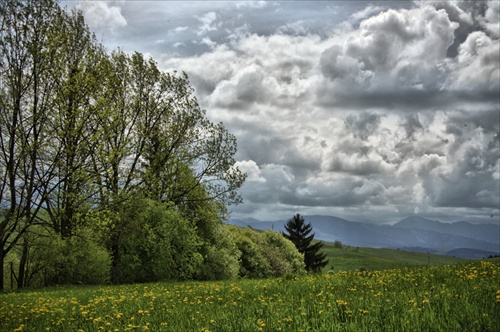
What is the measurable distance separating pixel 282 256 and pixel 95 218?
5286cm

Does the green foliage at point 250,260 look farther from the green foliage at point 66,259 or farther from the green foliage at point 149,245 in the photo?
the green foliage at point 66,259

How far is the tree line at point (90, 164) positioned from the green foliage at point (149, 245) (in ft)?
0.35

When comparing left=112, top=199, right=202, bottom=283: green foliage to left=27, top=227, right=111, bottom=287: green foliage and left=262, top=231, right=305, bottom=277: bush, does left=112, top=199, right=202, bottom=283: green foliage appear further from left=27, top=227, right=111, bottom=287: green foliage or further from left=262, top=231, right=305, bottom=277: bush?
left=262, top=231, right=305, bottom=277: bush

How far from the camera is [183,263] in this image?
3769 centimetres

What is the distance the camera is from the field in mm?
6781

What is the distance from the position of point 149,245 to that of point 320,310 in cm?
2862

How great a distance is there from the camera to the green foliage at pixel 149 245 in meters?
33.9

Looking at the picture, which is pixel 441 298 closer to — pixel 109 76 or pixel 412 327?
pixel 412 327

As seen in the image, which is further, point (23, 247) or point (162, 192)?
point (162, 192)

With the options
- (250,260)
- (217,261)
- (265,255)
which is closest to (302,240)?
(265,255)

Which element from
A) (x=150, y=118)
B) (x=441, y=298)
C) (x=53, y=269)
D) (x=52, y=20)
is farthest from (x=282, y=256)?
(x=441, y=298)

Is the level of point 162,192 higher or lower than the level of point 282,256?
higher

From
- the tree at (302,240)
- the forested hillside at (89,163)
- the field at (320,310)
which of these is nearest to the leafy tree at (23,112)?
A: the forested hillside at (89,163)

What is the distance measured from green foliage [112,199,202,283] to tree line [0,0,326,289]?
0.11 meters
